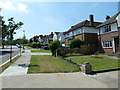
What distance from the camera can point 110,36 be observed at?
2150 cm

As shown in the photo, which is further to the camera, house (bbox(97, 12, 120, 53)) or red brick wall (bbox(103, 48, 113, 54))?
red brick wall (bbox(103, 48, 113, 54))

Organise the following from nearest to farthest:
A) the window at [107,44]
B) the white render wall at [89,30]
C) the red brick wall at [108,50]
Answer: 1. the red brick wall at [108,50]
2. the window at [107,44]
3. the white render wall at [89,30]

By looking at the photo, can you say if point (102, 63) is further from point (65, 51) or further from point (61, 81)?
point (65, 51)

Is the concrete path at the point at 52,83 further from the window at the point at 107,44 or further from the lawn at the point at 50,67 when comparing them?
the window at the point at 107,44

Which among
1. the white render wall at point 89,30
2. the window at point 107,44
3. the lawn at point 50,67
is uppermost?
the white render wall at point 89,30

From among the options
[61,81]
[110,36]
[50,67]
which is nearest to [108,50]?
[110,36]

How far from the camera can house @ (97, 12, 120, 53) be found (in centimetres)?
1995

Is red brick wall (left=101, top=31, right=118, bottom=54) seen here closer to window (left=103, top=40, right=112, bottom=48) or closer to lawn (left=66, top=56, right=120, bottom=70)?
window (left=103, top=40, right=112, bottom=48)

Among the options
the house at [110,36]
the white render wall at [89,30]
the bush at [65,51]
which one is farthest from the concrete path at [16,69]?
the white render wall at [89,30]

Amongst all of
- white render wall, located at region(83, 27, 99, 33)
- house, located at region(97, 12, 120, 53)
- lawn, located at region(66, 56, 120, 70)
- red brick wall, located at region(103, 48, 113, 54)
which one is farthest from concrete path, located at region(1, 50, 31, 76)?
white render wall, located at region(83, 27, 99, 33)

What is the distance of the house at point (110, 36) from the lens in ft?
65.5

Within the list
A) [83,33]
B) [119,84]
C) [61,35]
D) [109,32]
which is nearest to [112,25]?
[109,32]

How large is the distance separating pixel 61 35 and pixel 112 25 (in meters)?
36.9

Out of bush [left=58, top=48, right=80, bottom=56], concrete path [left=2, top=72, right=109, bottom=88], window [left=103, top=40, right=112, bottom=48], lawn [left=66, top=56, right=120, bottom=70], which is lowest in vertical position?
concrete path [left=2, top=72, right=109, bottom=88]
